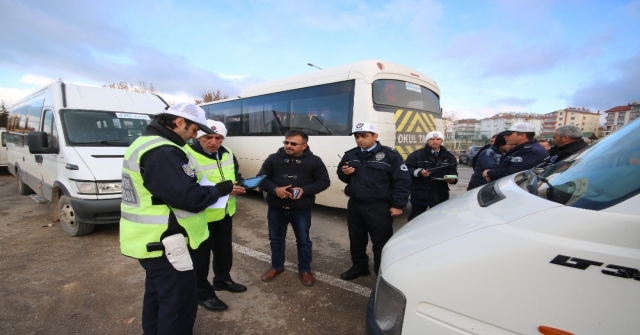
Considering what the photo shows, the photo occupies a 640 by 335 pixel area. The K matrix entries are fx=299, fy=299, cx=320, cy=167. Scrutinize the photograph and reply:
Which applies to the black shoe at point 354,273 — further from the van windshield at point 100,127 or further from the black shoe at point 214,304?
the van windshield at point 100,127

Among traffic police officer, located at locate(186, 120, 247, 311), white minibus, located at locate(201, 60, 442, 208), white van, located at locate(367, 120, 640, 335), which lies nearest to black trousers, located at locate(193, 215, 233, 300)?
traffic police officer, located at locate(186, 120, 247, 311)

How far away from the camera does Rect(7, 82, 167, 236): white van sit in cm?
412

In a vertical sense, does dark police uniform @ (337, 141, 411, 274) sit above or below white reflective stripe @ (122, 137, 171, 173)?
below

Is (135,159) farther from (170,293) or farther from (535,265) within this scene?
(535,265)

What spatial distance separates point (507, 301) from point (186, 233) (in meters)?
1.81

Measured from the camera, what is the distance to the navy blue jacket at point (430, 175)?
4.31 m

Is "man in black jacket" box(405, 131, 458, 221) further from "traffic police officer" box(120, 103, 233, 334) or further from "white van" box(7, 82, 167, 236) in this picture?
"white van" box(7, 82, 167, 236)

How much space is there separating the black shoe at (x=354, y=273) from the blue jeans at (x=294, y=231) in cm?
44

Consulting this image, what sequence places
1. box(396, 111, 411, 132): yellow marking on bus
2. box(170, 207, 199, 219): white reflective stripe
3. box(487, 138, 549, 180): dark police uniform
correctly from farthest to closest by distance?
box(396, 111, 411, 132): yellow marking on bus
box(487, 138, 549, 180): dark police uniform
box(170, 207, 199, 219): white reflective stripe

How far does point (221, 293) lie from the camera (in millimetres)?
3186

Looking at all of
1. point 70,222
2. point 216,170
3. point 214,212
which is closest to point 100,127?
point 70,222

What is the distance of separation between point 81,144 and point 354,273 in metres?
4.35

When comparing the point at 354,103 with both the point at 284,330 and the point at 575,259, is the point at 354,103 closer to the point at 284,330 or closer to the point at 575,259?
the point at 284,330

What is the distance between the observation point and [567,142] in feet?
13.2
